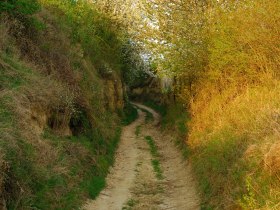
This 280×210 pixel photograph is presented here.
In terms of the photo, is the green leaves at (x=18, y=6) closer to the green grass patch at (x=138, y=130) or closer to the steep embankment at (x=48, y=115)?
the steep embankment at (x=48, y=115)

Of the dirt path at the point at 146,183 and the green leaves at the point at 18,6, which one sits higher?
the green leaves at the point at 18,6

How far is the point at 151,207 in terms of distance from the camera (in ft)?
38.5

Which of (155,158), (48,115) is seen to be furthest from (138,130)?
(48,115)

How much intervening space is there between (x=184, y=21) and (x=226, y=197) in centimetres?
1121

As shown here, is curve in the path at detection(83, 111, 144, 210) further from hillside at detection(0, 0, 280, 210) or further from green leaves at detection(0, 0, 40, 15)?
green leaves at detection(0, 0, 40, 15)

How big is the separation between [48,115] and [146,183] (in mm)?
4275

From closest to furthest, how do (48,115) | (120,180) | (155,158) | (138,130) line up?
(48,115) < (120,180) < (155,158) < (138,130)

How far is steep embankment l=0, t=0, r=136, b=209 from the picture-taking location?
8.95 m

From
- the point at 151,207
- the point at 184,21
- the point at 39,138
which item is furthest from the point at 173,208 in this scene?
the point at 184,21

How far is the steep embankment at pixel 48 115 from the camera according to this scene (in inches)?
352

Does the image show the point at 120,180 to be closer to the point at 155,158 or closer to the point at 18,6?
the point at 155,158

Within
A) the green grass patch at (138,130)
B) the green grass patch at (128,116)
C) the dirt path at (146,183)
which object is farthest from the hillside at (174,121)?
the green grass patch at (128,116)

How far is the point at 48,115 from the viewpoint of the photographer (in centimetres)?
1327

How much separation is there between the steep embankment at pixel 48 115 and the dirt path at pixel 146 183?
1.71 feet
